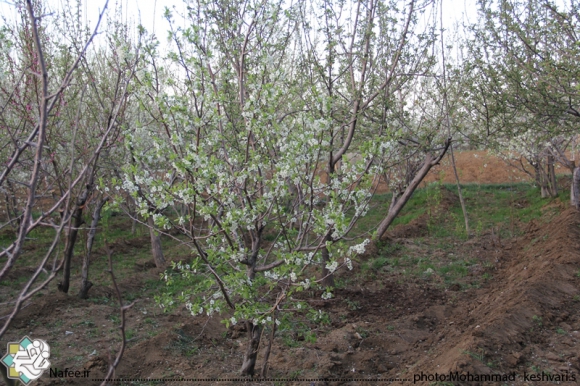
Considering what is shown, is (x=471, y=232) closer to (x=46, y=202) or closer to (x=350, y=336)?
(x=350, y=336)

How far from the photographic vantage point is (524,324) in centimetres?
511

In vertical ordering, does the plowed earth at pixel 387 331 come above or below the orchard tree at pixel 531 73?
below

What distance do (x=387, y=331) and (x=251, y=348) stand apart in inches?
84.1

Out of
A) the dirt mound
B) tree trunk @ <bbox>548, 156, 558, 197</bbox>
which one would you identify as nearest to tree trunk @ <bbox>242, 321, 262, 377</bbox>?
the dirt mound

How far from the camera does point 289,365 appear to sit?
5.06 metres

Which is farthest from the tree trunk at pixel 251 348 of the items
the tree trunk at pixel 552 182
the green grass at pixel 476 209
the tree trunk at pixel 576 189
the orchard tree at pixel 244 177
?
the tree trunk at pixel 552 182

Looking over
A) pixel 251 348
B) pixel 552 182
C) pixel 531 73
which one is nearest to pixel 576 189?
pixel 552 182

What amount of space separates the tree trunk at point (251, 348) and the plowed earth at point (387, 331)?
0.12 metres

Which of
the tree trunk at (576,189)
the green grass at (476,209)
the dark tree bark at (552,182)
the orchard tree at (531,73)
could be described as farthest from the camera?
the dark tree bark at (552,182)

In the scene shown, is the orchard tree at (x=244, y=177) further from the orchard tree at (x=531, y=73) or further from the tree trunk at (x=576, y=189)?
the tree trunk at (x=576, y=189)

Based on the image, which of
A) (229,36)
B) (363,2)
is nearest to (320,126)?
(229,36)

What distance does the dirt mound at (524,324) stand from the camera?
4277mm

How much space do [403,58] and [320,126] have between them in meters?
4.12

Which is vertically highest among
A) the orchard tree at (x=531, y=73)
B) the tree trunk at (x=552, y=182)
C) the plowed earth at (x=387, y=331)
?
the orchard tree at (x=531, y=73)
